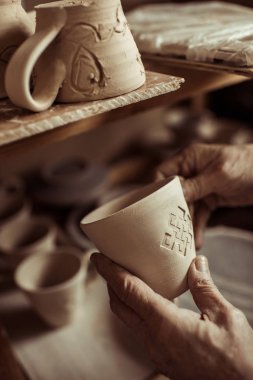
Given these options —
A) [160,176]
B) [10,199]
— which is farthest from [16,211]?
[160,176]

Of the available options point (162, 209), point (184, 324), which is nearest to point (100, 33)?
point (162, 209)

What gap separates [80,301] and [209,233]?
1.09 ft

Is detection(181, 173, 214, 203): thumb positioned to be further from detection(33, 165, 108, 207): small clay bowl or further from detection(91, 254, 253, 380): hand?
detection(33, 165, 108, 207): small clay bowl

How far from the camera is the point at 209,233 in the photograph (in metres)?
0.93

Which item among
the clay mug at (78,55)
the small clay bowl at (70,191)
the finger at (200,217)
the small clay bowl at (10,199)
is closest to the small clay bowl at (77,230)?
the small clay bowl at (70,191)

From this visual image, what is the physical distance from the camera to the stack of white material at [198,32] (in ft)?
1.96

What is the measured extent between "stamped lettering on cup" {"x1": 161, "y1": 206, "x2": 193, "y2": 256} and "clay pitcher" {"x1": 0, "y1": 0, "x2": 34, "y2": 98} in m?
0.26

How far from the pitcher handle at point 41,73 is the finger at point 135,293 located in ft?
0.72

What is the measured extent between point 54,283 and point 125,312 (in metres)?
0.30

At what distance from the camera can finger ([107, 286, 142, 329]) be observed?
545mm

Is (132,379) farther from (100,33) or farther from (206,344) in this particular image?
(100,33)

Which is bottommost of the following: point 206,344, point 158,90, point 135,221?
point 206,344

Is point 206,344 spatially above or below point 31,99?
below

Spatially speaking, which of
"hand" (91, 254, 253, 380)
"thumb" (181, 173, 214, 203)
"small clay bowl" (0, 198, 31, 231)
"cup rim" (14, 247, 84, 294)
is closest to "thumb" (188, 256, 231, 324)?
"hand" (91, 254, 253, 380)
